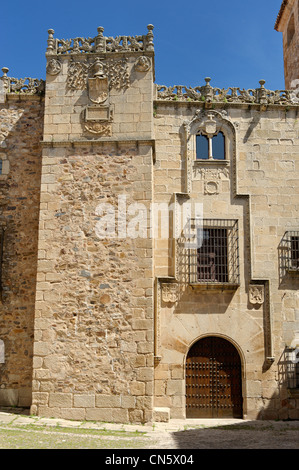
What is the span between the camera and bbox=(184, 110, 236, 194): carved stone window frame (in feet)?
42.9

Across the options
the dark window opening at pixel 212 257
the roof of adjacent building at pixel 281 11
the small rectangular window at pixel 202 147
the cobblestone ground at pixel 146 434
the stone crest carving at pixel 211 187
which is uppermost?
the roof of adjacent building at pixel 281 11

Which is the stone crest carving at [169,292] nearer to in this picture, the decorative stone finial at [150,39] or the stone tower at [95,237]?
the stone tower at [95,237]

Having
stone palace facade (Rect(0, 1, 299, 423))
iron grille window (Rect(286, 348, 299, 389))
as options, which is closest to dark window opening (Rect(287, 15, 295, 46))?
stone palace facade (Rect(0, 1, 299, 423))

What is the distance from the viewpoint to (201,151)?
523 inches

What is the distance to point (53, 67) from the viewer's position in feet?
41.1

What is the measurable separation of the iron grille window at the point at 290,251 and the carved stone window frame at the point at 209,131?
226cm

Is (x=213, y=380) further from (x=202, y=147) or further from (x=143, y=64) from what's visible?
(x=143, y=64)

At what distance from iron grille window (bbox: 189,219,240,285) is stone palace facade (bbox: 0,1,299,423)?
0.03 m

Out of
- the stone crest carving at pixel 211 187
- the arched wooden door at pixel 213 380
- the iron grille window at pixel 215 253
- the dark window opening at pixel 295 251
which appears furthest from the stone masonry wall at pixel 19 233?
the dark window opening at pixel 295 251

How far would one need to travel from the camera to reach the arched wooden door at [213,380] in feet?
39.2

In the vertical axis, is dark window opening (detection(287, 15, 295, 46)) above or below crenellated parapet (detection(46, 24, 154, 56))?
above

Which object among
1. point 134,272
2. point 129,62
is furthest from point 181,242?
point 129,62

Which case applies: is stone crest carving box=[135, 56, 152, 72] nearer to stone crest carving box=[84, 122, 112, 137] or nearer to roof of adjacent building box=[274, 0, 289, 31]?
stone crest carving box=[84, 122, 112, 137]

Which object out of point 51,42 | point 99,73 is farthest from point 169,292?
point 51,42
